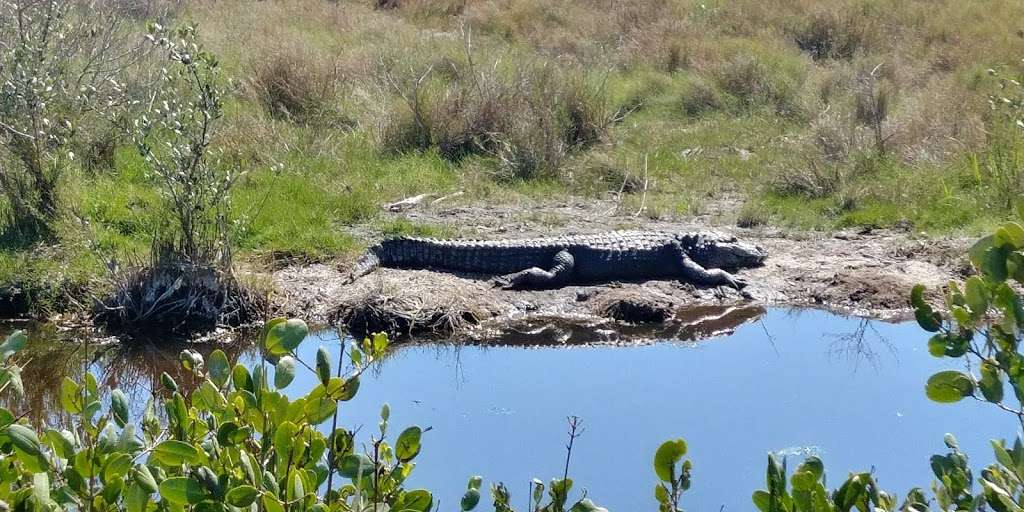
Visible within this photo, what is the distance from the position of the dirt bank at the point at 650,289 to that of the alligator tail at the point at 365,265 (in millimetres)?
102

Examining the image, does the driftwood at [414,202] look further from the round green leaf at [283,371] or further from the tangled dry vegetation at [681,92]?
the round green leaf at [283,371]

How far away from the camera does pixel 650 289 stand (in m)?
9.22

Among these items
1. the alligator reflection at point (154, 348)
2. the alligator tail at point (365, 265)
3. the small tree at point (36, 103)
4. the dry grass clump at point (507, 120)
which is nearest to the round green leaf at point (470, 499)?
the alligator reflection at point (154, 348)

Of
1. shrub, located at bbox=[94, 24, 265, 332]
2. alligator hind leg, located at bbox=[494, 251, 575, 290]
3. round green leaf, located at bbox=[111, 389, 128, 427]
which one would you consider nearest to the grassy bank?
shrub, located at bbox=[94, 24, 265, 332]

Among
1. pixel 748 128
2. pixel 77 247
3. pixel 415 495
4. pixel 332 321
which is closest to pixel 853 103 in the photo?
pixel 748 128

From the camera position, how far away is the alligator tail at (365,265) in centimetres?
905

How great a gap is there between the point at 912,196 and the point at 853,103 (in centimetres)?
320

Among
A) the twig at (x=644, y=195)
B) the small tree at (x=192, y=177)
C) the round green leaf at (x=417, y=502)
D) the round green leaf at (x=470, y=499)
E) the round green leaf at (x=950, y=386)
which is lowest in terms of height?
the twig at (x=644, y=195)

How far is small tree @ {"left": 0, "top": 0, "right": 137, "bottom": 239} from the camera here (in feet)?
27.7

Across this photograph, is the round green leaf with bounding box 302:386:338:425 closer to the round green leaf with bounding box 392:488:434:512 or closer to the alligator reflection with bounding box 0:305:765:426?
the round green leaf with bounding box 392:488:434:512

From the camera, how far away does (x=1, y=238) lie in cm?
895

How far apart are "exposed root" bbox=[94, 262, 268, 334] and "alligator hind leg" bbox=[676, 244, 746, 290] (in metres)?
3.25

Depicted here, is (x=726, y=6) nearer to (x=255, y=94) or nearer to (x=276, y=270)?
(x=255, y=94)

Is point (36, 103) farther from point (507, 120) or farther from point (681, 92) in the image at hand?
point (681, 92)
